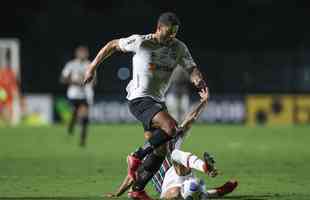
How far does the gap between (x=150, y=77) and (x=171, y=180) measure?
1.32 meters

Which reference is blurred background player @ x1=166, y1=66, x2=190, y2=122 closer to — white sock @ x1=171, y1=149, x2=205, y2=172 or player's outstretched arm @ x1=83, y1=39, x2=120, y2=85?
player's outstretched arm @ x1=83, y1=39, x2=120, y2=85

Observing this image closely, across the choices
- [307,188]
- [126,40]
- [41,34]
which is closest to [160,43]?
[126,40]

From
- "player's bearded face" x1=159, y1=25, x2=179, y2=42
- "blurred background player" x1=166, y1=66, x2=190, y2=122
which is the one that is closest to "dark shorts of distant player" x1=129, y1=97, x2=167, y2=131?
"player's bearded face" x1=159, y1=25, x2=179, y2=42

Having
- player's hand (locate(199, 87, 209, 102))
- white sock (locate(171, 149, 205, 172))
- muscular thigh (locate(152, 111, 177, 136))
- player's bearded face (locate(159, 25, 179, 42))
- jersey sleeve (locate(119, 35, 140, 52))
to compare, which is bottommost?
white sock (locate(171, 149, 205, 172))

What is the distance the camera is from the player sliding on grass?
9.73 metres

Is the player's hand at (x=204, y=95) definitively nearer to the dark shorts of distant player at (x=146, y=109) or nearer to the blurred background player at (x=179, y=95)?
the dark shorts of distant player at (x=146, y=109)

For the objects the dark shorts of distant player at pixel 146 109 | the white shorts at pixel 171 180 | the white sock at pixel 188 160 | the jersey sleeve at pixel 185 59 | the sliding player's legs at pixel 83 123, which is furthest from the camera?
the sliding player's legs at pixel 83 123

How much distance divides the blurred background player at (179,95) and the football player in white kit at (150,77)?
60.7 ft

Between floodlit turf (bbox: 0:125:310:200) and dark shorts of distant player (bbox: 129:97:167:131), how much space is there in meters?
1.05

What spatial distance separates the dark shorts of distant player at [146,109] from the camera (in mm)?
10578

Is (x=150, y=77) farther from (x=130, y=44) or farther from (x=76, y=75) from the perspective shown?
(x=76, y=75)

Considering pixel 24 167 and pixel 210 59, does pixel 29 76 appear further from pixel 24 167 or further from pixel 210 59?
pixel 24 167

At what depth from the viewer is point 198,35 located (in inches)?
1300

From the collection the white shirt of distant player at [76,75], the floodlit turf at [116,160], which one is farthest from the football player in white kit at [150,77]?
the white shirt of distant player at [76,75]
